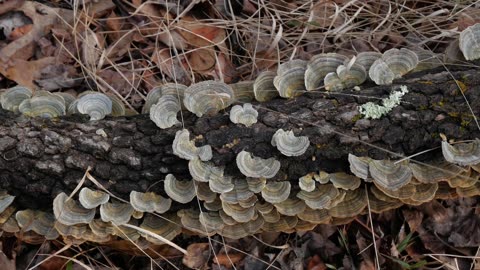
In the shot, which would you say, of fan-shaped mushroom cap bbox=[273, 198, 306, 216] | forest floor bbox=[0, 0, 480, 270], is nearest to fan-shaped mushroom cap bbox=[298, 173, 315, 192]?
fan-shaped mushroom cap bbox=[273, 198, 306, 216]

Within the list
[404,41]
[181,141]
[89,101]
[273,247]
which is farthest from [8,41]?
[404,41]

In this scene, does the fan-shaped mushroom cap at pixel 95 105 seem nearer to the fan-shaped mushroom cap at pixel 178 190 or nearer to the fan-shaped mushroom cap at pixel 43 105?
the fan-shaped mushroom cap at pixel 43 105

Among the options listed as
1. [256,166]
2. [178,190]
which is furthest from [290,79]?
[178,190]

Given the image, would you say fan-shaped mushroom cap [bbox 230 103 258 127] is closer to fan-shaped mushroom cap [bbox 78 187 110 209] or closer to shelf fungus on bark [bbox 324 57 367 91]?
shelf fungus on bark [bbox 324 57 367 91]

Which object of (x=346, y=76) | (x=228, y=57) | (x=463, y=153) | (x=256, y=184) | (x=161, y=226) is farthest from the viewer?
(x=228, y=57)

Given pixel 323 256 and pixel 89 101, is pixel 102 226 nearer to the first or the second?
pixel 89 101

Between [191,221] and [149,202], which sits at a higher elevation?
[149,202]

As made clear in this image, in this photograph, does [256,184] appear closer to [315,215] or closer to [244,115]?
[244,115]

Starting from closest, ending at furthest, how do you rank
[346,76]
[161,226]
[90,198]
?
1. [90,198]
2. [346,76]
3. [161,226]
